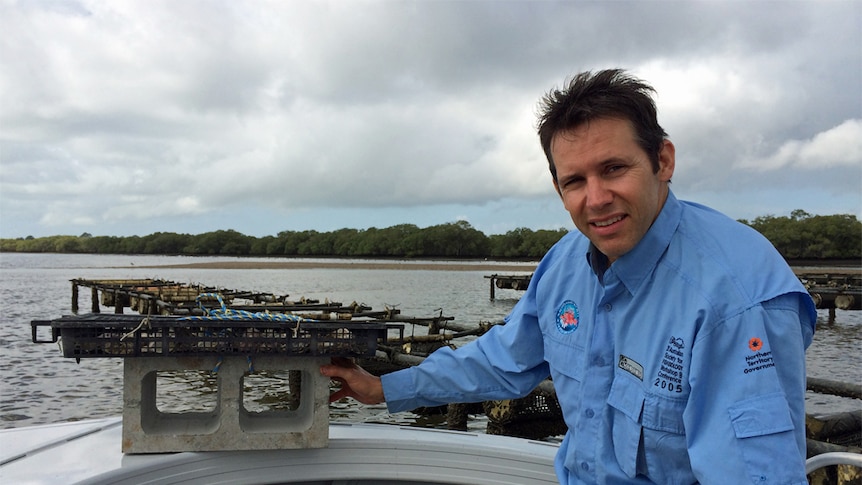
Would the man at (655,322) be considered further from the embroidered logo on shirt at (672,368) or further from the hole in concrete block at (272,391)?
the hole in concrete block at (272,391)

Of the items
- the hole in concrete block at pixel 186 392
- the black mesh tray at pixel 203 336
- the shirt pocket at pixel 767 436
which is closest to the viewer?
the shirt pocket at pixel 767 436

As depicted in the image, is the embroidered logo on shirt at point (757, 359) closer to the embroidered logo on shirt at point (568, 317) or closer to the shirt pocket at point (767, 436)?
the shirt pocket at point (767, 436)

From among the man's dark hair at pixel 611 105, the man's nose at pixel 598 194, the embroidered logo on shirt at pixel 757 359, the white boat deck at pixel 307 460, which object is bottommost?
the white boat deck at pixel 307 460

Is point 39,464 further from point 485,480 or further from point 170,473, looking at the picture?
point 485,480

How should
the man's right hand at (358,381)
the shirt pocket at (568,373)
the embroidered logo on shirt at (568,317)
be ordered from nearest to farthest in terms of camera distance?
1. the shirt pocket at (568,373)
2. the embroidered logo on shirt at (568,317)
3. the man's right hand at (358,381)

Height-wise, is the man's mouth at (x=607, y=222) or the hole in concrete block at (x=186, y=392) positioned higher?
the man's mouth at (x=607, y=222)

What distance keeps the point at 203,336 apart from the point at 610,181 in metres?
1.75

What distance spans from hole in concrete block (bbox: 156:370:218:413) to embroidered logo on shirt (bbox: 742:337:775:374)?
11724 mm

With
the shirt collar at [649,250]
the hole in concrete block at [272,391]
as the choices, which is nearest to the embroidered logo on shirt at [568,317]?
the shirt collar at [649,250]

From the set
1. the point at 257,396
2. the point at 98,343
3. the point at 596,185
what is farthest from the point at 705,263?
the point at 257,396

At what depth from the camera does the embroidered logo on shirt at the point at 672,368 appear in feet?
5.98

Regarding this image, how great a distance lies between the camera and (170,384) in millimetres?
14938

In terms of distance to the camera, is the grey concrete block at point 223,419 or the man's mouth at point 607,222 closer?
the man's mouth at point 607,222

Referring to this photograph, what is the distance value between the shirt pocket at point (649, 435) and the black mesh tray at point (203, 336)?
1117 mm
